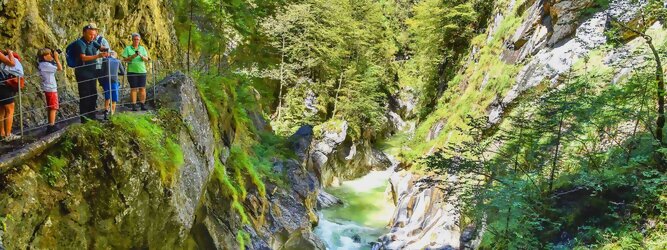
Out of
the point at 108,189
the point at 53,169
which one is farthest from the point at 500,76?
the point at 53,169

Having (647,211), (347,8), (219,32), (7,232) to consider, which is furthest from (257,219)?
(347,8)

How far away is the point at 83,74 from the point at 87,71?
8 cm

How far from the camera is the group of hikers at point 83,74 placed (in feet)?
17.0

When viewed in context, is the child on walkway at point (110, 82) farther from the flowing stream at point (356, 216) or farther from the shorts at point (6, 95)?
the flowing stream at point (356, 216)

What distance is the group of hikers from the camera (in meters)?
5.19

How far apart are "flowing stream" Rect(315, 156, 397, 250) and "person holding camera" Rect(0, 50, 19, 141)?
1329 cm

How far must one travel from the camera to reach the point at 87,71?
6160mm

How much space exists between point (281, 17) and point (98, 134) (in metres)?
19.0

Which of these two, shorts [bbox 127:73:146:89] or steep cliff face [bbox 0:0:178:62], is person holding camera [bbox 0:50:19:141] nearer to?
steep cliff face [bbox 0:0:178:62]

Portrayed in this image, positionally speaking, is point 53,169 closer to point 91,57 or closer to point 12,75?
point 12,75

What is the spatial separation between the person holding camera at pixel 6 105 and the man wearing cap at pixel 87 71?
0.89 metres

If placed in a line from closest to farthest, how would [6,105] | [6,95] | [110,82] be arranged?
[6,105] → [6,95] → [110,82]

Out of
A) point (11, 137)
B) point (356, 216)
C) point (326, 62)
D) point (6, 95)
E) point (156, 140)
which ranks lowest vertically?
point (356, 216)

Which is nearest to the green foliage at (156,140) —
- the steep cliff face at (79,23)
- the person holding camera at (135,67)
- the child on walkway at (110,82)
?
the child on walkway at (110,82)
